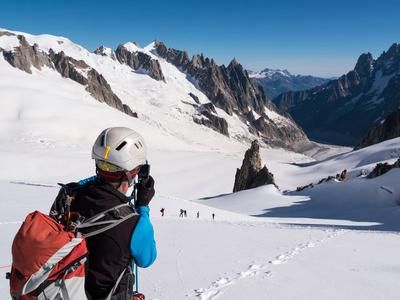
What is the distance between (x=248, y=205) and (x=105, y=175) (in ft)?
133

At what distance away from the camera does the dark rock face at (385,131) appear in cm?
10481

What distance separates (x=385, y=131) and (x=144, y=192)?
114884 mm

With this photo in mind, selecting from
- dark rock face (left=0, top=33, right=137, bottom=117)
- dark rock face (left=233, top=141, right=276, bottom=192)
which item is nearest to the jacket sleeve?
dark rock face (left=233, top=141, right=276, bottom=192)

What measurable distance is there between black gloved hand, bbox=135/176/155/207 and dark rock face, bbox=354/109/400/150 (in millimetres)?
108006

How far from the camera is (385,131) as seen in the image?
10931cm

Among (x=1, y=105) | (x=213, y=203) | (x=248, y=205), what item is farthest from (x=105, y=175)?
(x=1, y=105)

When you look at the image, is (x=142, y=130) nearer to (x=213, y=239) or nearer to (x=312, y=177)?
(x=312, y=177)

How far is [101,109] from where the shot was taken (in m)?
141

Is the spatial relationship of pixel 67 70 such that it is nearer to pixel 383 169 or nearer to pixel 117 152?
pixel 383 169

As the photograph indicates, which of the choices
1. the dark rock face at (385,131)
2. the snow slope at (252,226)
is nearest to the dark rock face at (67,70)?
the snow slope at (252,226)

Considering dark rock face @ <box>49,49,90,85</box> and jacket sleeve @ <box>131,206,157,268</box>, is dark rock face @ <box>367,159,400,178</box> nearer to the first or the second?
jacket sleeve @ <box>131,206,157,268</box>

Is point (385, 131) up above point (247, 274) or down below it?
above

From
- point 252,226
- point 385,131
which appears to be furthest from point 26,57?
point 252,226

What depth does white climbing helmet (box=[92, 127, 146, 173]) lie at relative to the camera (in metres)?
4.00
